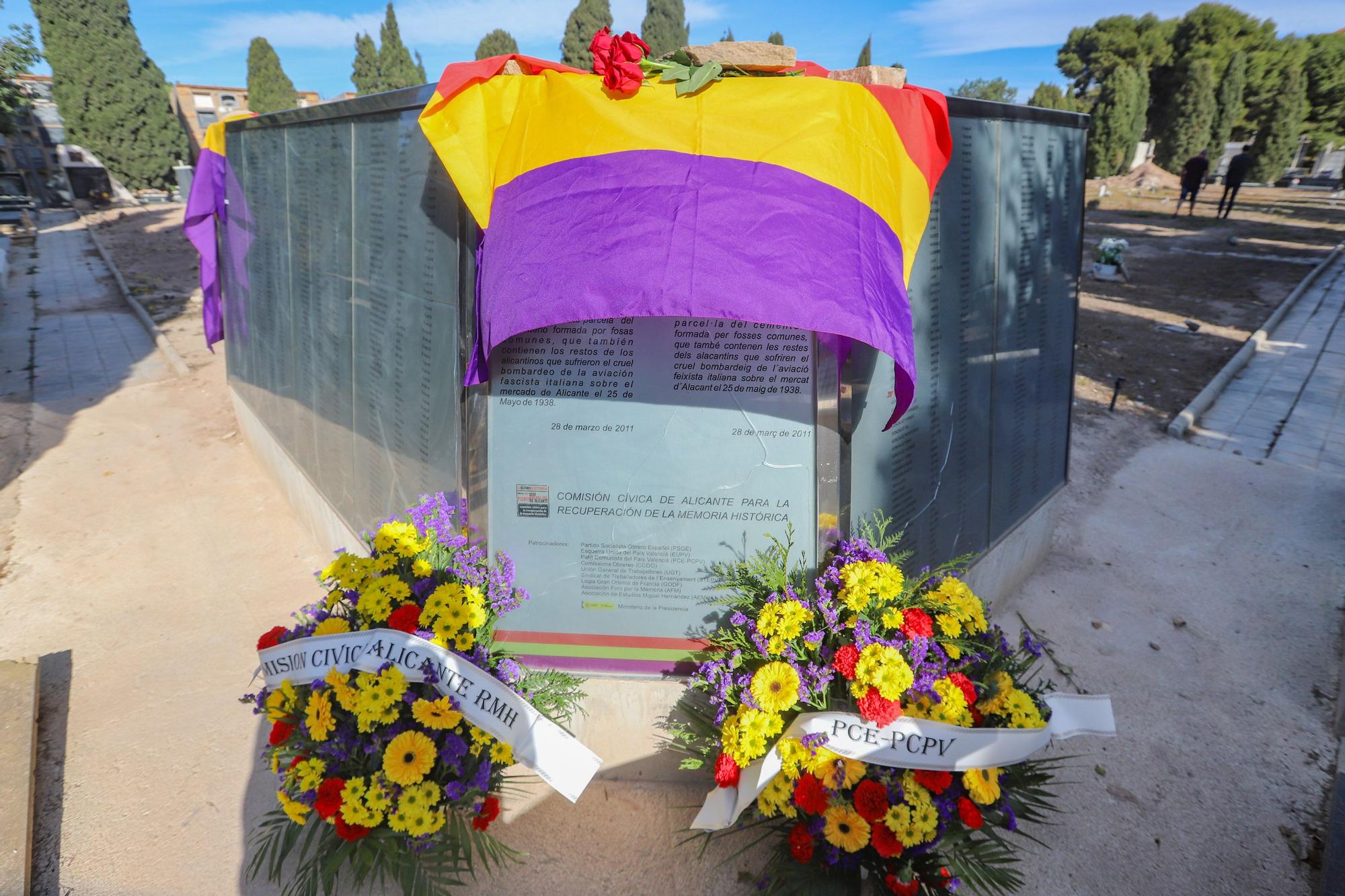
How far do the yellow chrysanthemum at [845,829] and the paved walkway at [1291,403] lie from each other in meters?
→ 6.47

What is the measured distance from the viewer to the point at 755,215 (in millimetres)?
2684

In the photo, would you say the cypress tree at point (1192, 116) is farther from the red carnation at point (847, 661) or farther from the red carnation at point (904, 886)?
the red carnation at point (904, 886)

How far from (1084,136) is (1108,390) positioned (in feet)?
16.2

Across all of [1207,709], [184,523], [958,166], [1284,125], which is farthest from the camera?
[1284,125]

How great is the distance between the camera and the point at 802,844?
273 centimetres

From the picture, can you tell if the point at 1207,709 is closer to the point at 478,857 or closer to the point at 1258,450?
the point at 478,857

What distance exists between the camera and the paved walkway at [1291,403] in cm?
727

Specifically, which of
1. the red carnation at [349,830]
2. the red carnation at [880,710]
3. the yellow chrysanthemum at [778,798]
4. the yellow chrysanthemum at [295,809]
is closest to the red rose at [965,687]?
the red carnation at [880,710]

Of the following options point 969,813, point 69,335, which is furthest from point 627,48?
point 69,335

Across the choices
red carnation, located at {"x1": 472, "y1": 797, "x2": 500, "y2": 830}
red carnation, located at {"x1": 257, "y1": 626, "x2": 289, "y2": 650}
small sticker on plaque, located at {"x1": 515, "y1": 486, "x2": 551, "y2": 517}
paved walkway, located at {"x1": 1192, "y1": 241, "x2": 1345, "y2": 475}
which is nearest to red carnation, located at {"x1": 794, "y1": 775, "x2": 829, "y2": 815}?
red carnation, located at {"x1": 472, "y1": 797, "x2": 500, "y2": 830}

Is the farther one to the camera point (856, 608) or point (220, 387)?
point (220, 387)

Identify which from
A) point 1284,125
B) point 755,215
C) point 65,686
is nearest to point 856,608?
point 755,215

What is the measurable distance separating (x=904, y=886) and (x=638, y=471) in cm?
173

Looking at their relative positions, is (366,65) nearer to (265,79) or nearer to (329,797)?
(265,79)
